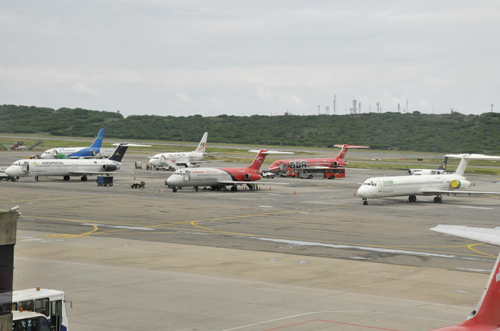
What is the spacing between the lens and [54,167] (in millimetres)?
89500

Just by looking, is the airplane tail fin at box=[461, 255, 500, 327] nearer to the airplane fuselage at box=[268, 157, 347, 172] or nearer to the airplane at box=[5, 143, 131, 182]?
the airplane at box=[5, 143, 131, 182]

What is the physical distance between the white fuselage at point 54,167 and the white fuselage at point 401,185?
141 feet

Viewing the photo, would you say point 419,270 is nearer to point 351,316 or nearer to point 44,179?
point 351,316

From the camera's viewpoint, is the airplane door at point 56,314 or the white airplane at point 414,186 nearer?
the airplane door at point 56,314

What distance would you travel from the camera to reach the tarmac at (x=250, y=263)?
23.8m

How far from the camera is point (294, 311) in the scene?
955 inches

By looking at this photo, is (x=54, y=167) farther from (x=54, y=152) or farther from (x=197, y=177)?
(x=54, y=152)

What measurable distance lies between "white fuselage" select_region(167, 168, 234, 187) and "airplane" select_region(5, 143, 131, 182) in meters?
19.8

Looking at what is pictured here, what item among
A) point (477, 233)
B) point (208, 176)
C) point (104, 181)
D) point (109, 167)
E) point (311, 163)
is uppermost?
point (311, 163)

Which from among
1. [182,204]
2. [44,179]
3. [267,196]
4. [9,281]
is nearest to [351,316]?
[9,281]

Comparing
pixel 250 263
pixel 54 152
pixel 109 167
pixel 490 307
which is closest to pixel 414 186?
pixel 250 263

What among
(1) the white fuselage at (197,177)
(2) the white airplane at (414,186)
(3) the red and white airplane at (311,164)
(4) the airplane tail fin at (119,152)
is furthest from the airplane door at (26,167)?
(2) the white airplane at (414,186)

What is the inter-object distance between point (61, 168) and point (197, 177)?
76.4 feet

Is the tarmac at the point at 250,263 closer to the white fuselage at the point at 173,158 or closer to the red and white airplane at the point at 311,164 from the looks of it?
the red and white airplane at the point at 311,164
